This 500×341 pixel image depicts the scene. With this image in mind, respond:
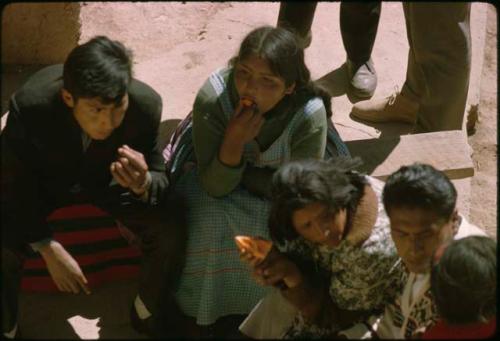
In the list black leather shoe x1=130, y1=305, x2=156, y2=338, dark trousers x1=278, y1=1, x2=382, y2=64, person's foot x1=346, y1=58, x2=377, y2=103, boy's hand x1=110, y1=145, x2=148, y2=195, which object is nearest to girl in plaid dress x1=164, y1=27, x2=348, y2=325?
black leather shoe x1=130, y1=305, x2=156, y2=338

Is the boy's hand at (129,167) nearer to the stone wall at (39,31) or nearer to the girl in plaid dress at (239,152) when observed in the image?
the girl in plaid dress at (239,152)

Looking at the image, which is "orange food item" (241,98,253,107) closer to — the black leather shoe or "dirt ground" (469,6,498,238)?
the black leather shoe

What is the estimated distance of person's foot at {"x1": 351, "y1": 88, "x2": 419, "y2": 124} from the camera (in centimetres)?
451

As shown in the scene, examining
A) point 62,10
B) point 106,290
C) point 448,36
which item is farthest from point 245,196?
point 62,10

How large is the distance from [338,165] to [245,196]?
54 centimetres

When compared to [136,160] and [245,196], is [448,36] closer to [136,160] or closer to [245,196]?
[245,196]

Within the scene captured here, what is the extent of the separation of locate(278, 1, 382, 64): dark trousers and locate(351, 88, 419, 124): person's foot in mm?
278

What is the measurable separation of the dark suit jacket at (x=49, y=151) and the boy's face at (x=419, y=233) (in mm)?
993

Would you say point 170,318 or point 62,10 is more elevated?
point 62,10

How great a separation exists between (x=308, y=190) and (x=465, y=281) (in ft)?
1.91

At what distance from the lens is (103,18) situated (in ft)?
16.5

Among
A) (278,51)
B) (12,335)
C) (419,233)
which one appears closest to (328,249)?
(419,233)

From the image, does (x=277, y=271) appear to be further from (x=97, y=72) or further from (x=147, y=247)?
(x=97, y=72)

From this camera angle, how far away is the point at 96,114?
301 cm
